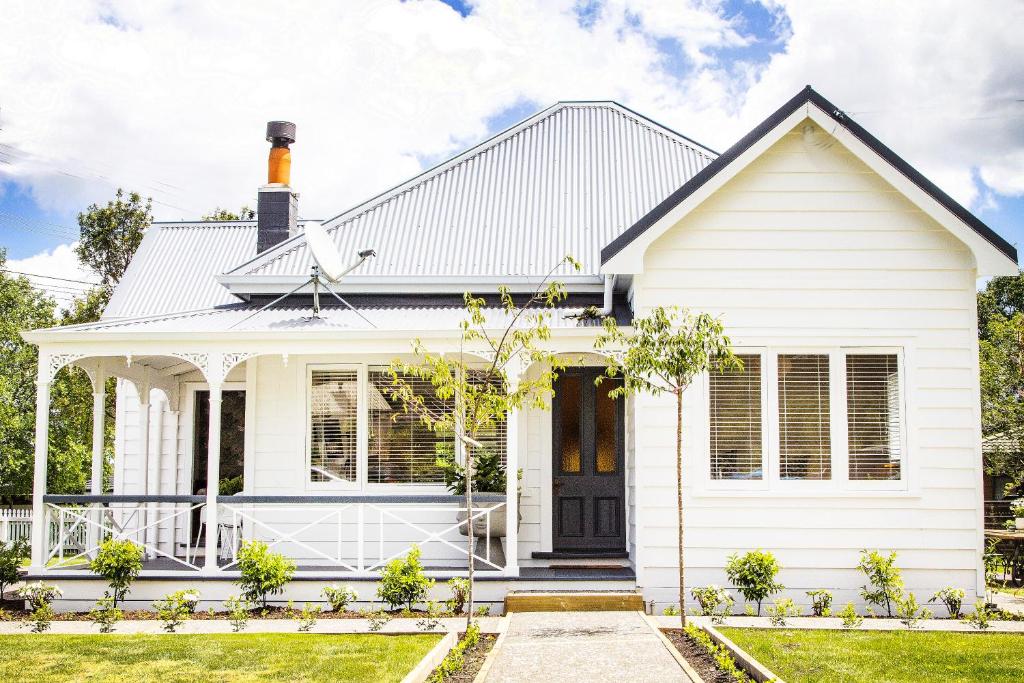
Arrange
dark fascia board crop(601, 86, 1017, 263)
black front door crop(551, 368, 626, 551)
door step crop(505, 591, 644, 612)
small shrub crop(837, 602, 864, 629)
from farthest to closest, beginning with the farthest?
black front door crop(551, 368, 626, 551)
dark fascia board crop(601, 86, 1017, 263)
door step crop(505, 591, 644, 612)
small shrub crop(837, 602, 864, 629)

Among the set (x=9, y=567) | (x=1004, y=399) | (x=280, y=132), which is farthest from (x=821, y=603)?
(x=1004, y=399)

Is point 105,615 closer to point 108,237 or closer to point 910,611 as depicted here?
point 910,611

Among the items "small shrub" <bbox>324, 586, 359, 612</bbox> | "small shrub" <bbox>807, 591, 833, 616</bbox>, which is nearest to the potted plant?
"small shrub" <bbox>324, 586, 359, 612</bbox>

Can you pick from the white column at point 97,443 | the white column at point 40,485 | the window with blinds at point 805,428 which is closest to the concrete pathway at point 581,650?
the window with blinds at point 805,428

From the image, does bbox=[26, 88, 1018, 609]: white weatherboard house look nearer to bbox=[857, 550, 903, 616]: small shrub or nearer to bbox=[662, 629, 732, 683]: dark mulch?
bbox=[857, 550, 903, 616]: small shrub

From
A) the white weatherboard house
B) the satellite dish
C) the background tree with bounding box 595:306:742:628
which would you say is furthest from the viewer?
the satellite dish

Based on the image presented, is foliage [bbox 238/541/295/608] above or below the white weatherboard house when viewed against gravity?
below

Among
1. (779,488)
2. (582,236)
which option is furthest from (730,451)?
(582,236)

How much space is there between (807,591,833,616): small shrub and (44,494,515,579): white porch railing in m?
3.46

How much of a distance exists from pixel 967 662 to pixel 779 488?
3149 millimetres

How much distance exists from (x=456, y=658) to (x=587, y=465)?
5.04m

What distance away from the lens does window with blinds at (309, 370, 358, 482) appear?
1350 cm

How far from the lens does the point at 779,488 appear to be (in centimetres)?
1138

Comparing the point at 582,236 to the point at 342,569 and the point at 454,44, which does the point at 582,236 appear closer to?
the point at 454,44
